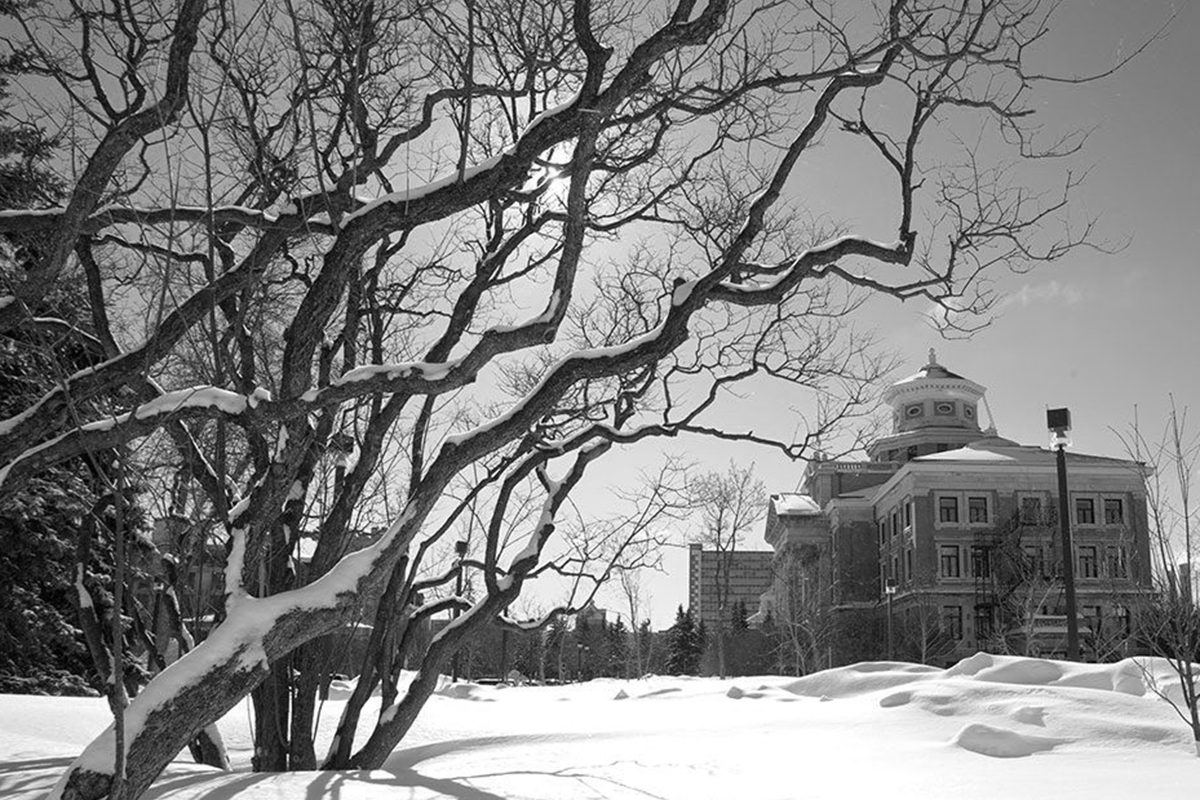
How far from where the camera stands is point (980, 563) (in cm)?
5084

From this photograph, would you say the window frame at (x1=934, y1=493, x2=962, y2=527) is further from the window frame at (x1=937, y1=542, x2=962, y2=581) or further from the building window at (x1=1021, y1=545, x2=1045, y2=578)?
the building window at (x1=1021, y1=545, x2=1045, y2=578)

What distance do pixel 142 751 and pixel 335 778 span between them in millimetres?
2517

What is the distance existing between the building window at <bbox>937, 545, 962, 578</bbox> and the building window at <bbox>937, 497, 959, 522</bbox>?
1439 millimetres

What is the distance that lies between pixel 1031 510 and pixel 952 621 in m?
6.74

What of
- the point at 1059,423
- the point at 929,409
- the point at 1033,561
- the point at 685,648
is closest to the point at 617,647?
the point at 685,648

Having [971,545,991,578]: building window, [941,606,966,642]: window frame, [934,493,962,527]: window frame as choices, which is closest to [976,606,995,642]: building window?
[941,606,966,642]: window frame

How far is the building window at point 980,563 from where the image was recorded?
50.7 m

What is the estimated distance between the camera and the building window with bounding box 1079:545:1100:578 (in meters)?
48.5

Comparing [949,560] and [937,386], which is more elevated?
[937,386]

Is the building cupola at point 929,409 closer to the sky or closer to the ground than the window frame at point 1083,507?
closer to the sky

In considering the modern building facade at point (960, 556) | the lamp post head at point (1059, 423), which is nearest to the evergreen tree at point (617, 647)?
the modern building facade at point (960, 556)

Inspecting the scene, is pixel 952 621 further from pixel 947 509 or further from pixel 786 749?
pixel 786 749

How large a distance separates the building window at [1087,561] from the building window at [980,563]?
414cm

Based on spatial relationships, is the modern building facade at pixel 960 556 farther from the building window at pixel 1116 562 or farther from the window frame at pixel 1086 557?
the building window at pixel 1116 562
